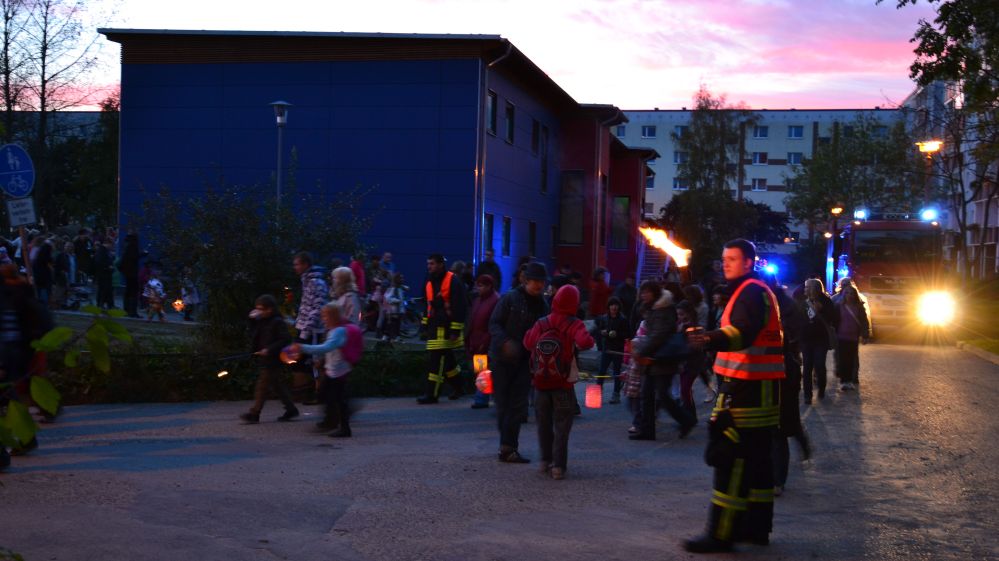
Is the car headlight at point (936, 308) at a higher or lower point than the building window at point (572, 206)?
lower

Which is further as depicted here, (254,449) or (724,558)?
(254,449)

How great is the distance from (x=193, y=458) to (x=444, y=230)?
62.2ft

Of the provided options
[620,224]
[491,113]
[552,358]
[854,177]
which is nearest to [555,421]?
[552,358]

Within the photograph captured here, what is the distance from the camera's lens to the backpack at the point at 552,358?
8609 mm

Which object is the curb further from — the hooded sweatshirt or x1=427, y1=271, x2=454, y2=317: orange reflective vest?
the hooded sweatshirt

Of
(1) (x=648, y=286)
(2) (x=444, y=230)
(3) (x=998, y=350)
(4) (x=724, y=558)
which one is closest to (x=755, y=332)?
(4) (x=724, y=558)

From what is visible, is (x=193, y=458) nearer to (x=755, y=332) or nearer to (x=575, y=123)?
(x=755, y=332)

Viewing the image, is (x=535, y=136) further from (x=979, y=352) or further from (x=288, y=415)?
(x=288, y=415)

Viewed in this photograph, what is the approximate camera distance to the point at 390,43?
27562mm

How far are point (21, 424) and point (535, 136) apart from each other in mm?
32657

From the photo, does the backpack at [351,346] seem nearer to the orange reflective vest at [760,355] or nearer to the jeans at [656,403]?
the jeans at [656,403]

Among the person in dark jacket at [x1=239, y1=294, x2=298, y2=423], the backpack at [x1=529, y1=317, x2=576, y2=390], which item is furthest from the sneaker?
the backpack at [x1=529, y1=317, x2=576, y2=390]

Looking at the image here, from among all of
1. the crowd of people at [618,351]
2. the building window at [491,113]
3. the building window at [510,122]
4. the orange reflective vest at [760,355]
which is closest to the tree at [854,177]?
the building window at [510,122]

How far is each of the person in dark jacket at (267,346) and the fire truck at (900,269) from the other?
20.5 metres
